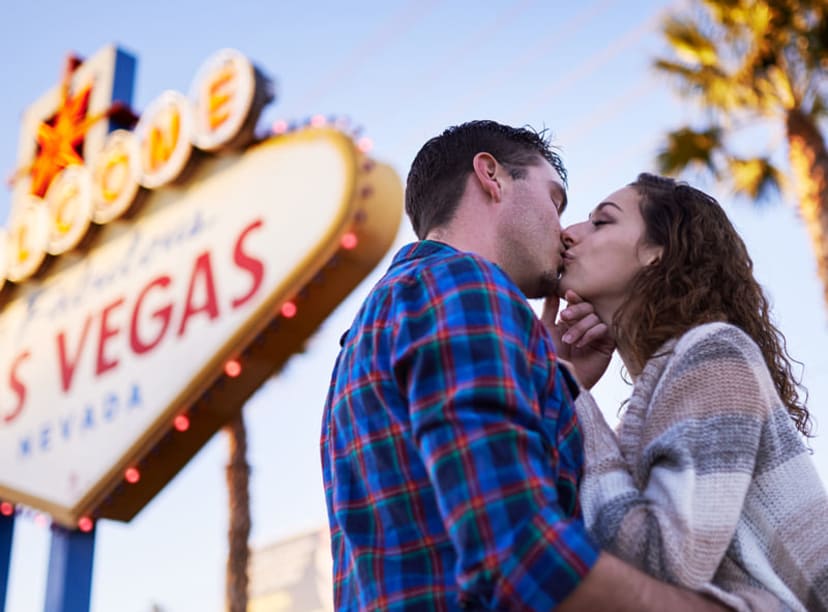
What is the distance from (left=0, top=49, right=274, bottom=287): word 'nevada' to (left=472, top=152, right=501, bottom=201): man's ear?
22.9ft

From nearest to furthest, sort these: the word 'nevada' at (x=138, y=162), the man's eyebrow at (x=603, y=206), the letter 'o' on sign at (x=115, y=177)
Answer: the man's eyebrow at (x=603, y=206) < the word 'nevada' at (x=138, y=162) < the letter 'o' on sign at (x=115, y=177)

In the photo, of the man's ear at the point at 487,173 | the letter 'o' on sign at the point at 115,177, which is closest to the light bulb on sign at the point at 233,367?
the letter 'o' on sign at the point at 115,177

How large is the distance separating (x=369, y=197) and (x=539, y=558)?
626 centimetres

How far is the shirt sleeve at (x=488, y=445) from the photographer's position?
5.72ft

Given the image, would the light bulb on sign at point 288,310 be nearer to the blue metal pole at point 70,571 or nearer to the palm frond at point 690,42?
the blue metal pole at point 70,571

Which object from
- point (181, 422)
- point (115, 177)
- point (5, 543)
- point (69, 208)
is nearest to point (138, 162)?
point (115, 177)

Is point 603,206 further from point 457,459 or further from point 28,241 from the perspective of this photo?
point 28,241

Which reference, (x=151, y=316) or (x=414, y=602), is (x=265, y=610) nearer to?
(x=151, y=316)

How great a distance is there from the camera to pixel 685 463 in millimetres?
2064

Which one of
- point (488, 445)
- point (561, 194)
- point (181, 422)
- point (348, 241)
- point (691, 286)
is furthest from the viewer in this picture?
point (181, 422)

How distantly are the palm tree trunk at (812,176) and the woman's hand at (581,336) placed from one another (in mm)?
8838

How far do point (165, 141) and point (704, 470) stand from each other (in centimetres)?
883

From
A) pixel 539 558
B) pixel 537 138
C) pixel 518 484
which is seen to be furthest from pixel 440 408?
pixel 537 138

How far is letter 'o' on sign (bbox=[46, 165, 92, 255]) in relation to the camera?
34.7ft
